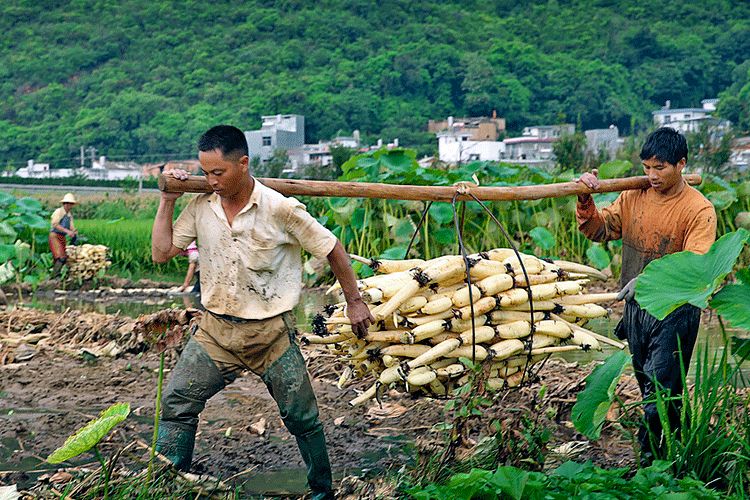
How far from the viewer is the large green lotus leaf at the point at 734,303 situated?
3.83 metres

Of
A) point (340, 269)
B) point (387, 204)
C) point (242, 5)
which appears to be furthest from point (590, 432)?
point (242, 5)

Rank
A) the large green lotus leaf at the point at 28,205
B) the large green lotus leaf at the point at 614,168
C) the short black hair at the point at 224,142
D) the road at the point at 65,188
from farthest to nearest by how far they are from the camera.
→ the road at the point at 65,188 → the large green lotus leaf at the point at 28,205 → the large green lotus leaf at the point at 614,168 → the short black hair at the point at 224,142

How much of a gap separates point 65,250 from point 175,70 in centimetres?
7967

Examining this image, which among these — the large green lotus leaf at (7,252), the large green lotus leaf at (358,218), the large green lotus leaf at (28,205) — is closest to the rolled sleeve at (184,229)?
the large green lotus leaf at (358,218)

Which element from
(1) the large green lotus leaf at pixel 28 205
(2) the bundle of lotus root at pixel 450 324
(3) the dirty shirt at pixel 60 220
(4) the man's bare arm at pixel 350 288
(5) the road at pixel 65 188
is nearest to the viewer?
(4) the man's bare arm at pixel 350 288

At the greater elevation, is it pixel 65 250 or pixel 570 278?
pixel 570 278

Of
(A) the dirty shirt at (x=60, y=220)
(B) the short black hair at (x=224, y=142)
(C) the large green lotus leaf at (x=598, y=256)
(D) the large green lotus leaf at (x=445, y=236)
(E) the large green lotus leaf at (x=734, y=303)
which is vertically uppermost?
(B) the short black hair at (x=224, y=142)

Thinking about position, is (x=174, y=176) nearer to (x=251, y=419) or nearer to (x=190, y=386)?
(x=190, y=386)

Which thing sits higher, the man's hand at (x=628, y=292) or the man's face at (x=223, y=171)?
the man's face at (x=223, y=171)

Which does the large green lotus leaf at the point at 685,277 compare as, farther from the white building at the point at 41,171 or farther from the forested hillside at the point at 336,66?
the white building at the point at 41,171

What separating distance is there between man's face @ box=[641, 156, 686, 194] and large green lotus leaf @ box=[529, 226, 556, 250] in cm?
692

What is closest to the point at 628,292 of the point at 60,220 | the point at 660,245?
the point at 660,245

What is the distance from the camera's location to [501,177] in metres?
13.2

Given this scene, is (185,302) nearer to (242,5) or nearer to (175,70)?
(175,70)
